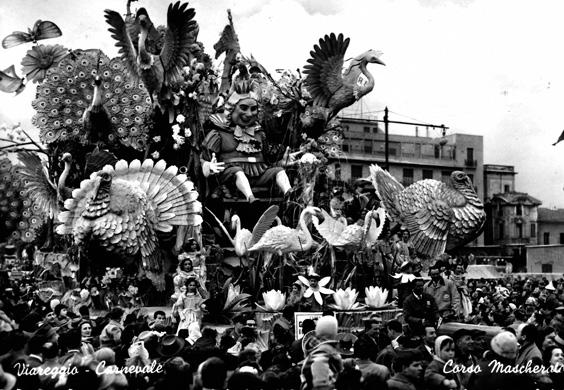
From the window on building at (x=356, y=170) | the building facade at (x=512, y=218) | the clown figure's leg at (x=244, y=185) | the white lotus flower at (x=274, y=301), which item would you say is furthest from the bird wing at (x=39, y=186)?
the building facade at (x=512, y=218)

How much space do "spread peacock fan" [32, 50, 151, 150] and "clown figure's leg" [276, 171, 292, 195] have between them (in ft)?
10.7

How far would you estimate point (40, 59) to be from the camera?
2355 centimetres

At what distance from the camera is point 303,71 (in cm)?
2111

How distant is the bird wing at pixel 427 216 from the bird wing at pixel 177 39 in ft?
19.6

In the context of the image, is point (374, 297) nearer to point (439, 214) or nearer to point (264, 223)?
point (264, 223)

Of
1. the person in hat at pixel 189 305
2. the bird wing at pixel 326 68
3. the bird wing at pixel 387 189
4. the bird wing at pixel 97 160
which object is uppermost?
the bird wing at pixel 326 68

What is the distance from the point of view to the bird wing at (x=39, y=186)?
2088 cm

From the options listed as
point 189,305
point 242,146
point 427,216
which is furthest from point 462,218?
point 189,305

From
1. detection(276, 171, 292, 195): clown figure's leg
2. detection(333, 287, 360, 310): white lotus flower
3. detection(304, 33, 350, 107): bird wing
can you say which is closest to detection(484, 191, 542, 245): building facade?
detection(304, 33, 350, 107): bird wing

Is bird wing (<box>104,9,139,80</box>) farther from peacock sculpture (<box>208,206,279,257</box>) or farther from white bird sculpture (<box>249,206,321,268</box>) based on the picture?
white bird sculpture (<box>249,206,321,268</box>)

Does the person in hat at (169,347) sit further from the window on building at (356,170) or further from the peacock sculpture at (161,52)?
the window on building at (356,170)

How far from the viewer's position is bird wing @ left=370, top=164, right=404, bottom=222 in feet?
61.6

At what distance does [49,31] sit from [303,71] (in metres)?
6.84

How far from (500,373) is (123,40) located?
15144mm
